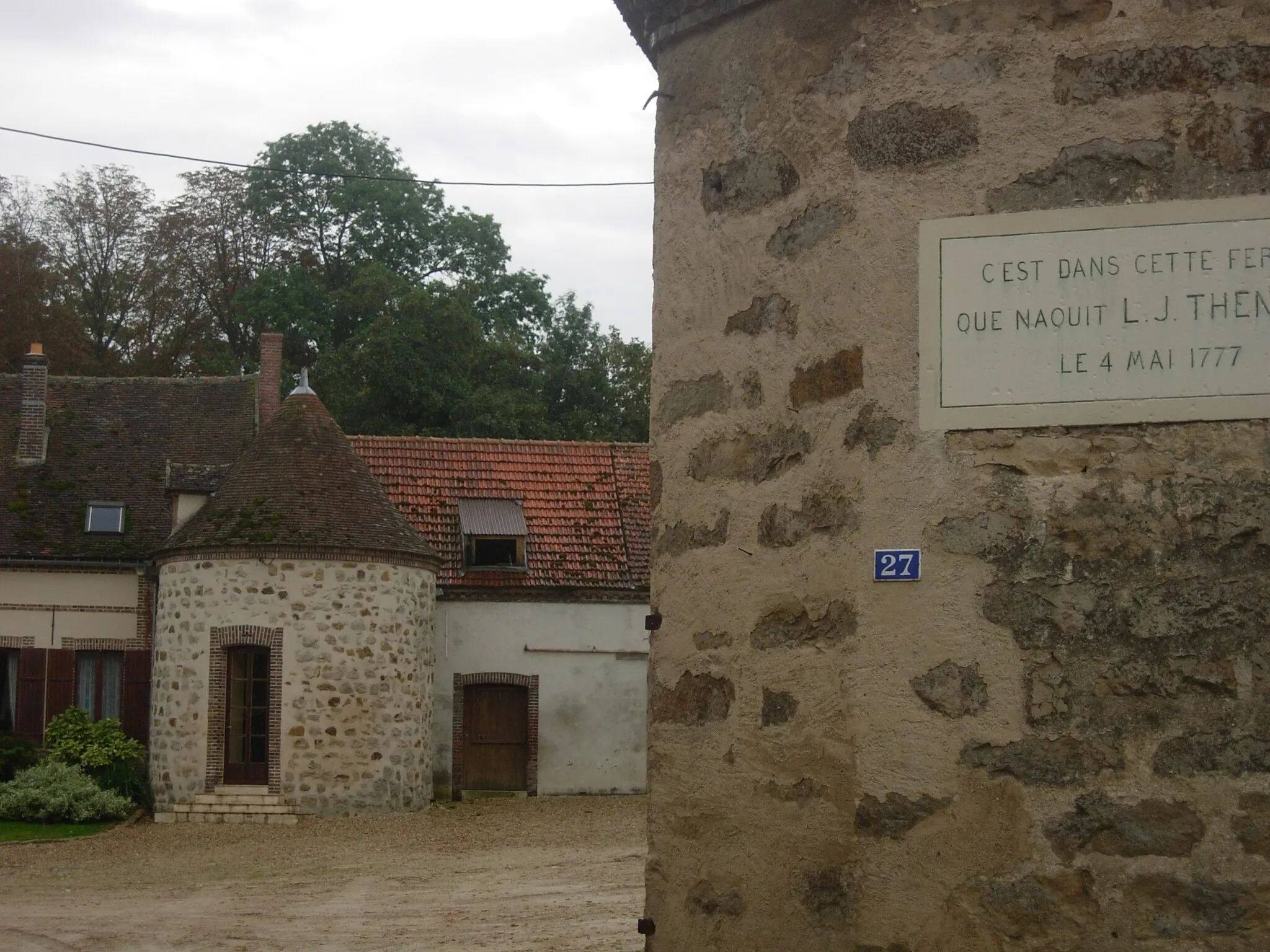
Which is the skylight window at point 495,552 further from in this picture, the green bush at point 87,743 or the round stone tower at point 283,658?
the green bush at point 87,743

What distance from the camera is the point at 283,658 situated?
2050 cm

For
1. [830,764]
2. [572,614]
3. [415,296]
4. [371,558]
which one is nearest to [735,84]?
[830,764]

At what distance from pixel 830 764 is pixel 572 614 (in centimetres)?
1894

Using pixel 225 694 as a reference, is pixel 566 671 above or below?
above

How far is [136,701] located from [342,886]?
9937 mm

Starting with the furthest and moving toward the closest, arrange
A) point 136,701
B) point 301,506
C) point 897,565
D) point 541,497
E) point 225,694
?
point 541,497
point 136,701
point 301,506
point 225,694
point 897,565

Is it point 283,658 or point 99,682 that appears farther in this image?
point 99,682

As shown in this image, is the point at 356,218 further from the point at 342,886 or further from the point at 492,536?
the point at 342,886

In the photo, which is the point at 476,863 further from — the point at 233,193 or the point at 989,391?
→ the point at 233,193

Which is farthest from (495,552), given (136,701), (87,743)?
(87,743)

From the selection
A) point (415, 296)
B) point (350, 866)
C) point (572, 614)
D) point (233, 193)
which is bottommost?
point (350, 866)

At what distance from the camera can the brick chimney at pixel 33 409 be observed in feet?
81.0

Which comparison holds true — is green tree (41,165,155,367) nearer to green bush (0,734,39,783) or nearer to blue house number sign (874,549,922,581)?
green bush (0,734,39,783)

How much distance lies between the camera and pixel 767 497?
543 centimetres
